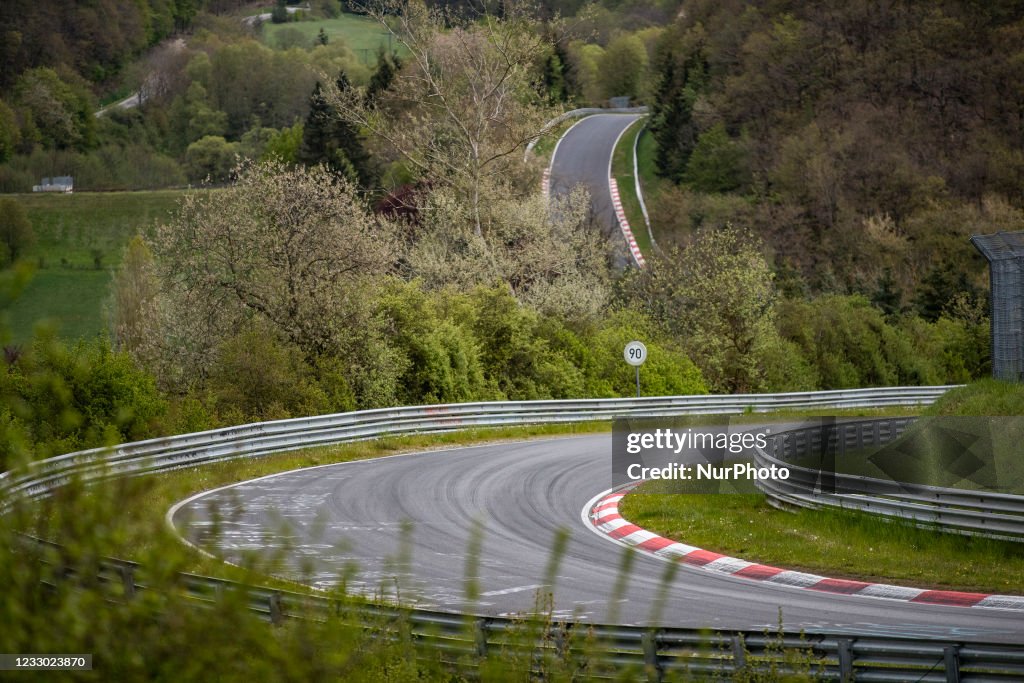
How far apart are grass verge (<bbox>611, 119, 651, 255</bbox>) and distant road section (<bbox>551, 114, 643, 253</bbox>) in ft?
2.43

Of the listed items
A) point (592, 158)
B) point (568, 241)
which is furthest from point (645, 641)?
point (592, 158)

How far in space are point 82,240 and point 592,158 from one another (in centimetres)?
3952

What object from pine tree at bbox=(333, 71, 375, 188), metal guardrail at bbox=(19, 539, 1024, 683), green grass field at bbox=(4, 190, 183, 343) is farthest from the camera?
green grass field at bbox=(4, 190, 183, 343)

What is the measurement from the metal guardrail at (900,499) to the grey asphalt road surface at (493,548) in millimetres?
2511

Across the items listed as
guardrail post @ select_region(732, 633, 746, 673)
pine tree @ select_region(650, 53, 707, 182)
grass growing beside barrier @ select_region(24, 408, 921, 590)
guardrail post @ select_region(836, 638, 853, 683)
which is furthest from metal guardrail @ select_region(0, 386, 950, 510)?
pine tree @ select_region(650, 53, 707, 182)

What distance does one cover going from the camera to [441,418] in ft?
94.5

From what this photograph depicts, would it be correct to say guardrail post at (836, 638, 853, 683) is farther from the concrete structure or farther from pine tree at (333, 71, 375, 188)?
pine tree at (333, 71, 375, 188)

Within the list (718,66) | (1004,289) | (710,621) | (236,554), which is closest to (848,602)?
(710,621)

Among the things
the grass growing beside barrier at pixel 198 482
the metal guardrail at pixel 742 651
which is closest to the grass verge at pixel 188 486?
the grass growing beside barrier at pixel 198 482

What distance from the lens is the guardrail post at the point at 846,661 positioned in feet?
27.0

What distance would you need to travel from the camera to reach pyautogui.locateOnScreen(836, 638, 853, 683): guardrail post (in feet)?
27.0

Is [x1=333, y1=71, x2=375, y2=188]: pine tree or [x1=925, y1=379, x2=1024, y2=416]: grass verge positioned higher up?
[x1=925, y1=379, x2=1024, y2=416]: grass verge

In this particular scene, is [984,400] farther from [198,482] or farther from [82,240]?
[82,240]

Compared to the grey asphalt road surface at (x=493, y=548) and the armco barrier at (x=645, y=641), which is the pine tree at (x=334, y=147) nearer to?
the grey asphalt road surface at (x=493, y=548)
